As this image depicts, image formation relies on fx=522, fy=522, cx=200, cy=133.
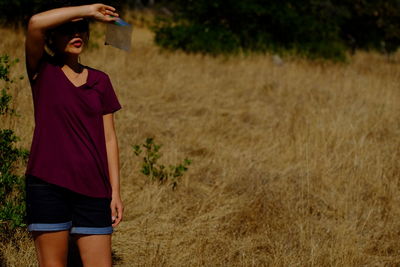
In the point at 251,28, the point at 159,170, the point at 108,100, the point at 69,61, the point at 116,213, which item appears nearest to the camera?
the point at 69,61

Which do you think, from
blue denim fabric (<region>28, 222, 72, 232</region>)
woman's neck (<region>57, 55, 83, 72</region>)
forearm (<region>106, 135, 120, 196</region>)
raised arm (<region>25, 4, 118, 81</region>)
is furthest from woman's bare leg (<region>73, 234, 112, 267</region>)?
raised arm (<region>25, 4, 118, 81</region>)

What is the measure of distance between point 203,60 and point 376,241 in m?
6.88

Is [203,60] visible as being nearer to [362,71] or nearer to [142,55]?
[142,55]

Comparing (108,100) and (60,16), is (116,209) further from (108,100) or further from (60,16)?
(60,16)

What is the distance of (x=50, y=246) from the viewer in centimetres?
213

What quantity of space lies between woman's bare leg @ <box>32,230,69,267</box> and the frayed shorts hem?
0.09 ft

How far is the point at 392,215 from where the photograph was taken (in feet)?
15.1

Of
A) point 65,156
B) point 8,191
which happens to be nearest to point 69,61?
point 65,156

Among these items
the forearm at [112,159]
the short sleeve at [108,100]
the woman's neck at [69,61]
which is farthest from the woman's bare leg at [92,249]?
the woman's neck at [69,61]

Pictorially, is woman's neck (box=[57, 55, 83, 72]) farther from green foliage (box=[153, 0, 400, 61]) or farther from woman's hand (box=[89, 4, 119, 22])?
Result: green foliage (box=[153, 0, 400, 61])

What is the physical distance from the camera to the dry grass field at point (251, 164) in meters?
3.85

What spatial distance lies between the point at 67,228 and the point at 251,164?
11.4 ft

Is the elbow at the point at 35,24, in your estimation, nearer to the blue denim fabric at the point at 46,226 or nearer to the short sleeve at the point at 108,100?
the short sleeve at the point at 108,100

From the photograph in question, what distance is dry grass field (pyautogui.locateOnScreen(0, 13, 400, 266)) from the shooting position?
3.85 metres
